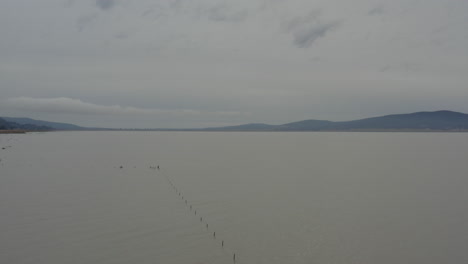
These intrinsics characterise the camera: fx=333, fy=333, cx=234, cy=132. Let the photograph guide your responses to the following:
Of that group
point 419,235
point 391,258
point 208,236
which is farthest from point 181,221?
point 419,235

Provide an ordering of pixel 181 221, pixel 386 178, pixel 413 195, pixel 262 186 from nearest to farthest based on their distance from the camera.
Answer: pixel 181 221, pixel 413 195, pixel 262 186, pixel 386 178

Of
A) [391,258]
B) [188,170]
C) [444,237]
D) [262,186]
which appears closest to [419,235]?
[444,237]

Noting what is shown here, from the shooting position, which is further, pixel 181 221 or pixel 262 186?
pixel 262 186

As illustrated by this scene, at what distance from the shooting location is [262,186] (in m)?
38.5

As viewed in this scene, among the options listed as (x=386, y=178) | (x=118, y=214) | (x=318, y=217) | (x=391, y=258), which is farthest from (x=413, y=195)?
(x=118, y=214)

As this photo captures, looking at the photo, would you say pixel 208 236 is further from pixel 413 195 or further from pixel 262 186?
pixel 413 195

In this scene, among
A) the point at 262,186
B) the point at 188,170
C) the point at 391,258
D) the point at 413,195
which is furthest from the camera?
the point at 188,170

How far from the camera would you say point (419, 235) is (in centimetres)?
2161

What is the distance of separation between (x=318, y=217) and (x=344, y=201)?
6375mm

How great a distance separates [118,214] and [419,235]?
70.0 ft

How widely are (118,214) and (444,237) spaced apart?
74.7 feet

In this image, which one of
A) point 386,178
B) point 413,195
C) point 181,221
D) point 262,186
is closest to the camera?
point 181,221

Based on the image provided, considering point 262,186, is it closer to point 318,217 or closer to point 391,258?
point 318,217

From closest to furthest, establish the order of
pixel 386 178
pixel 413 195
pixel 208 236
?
pixel 208 236
pixel 413 195
pixel 386 178
